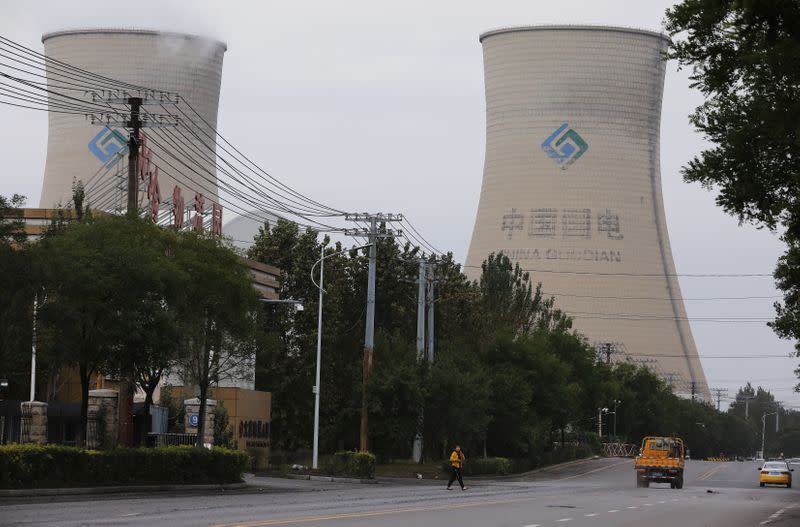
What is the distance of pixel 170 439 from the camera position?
48.2 m

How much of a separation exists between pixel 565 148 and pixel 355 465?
4597 cm

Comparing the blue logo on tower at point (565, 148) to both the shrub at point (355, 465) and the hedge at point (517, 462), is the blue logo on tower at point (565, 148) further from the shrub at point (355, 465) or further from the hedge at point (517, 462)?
the shrub at point (355, 465)

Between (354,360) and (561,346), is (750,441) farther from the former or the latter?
(354,360)

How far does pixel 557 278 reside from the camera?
3757 inches

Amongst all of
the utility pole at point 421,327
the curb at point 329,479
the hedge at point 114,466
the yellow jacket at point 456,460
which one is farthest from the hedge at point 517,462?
the hedge at point 114,466

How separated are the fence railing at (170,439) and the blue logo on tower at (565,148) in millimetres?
49223

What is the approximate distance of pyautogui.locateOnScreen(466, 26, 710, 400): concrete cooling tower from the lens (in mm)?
92875

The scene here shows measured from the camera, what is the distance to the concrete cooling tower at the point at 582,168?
92875mm

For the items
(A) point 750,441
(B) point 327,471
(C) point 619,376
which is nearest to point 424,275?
(B) point 327,471

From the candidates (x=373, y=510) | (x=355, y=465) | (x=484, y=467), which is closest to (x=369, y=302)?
(x=355, y=465)

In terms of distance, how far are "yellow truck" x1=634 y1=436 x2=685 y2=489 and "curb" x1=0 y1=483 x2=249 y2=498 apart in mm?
19980

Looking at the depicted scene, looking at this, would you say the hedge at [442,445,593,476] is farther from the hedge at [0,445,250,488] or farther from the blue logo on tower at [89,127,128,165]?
the blue logo on tower at [89,127,128,165]

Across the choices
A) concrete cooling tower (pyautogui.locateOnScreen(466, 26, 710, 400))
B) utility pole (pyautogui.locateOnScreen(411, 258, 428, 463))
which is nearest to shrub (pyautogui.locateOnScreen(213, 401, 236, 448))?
utility pole (pyautogui.locateOnScreen(411, 258, 428, 463))

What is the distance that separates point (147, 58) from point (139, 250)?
201ft
